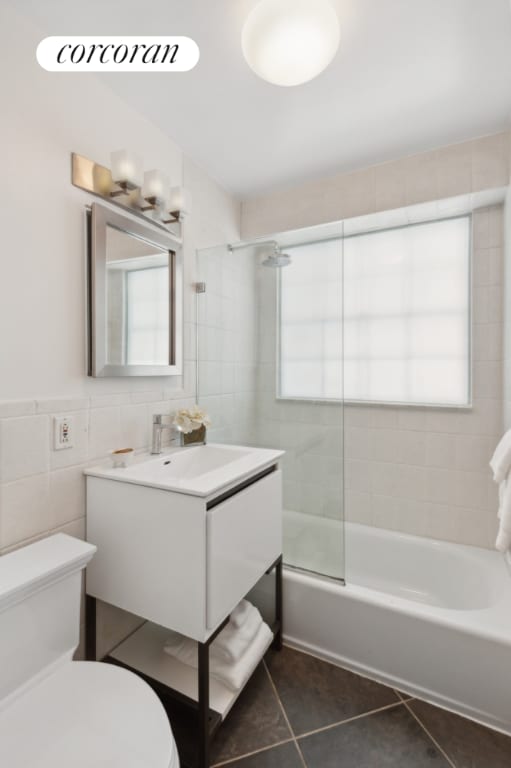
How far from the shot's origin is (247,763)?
1186 mm

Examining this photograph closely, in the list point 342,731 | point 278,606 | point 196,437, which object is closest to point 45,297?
point 196,437

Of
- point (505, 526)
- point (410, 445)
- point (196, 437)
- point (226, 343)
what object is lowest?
point (505, 526)

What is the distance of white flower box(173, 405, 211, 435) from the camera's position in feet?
5.63

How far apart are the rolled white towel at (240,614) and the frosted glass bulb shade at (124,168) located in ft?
5.79

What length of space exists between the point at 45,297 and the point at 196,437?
93 centimetres

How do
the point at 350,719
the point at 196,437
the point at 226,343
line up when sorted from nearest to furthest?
the point at 350,719 → the point at 196,437 → the point at 226,343

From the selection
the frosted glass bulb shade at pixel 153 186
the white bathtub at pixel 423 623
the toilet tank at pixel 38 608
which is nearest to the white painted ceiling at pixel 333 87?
the frosted glass bulb shade at pixel 153 186

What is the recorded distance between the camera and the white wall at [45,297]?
1136mm

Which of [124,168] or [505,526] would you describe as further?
[124,168]

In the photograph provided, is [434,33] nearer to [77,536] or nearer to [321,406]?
[321,406]

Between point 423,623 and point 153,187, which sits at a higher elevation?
point 153,187

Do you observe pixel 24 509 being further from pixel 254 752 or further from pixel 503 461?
pixel 503 461

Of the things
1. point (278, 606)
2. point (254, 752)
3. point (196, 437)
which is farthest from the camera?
point (196, 437)

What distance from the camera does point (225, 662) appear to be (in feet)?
4.43
